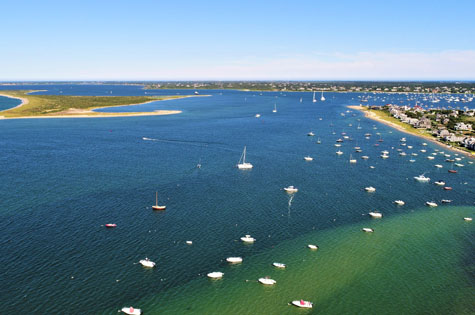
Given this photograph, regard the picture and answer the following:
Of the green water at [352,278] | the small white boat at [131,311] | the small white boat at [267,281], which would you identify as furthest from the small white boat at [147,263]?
the small white boat at [267,281]

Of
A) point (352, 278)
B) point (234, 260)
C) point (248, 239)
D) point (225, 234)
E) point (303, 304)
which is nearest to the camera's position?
point (303, 304)

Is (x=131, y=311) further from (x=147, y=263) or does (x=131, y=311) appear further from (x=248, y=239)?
(x=248, y=239)

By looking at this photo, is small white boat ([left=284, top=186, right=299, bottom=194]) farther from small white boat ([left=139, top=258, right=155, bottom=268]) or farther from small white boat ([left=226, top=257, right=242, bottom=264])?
small white boat ([left=139, top=258, right=155, bottom=268])

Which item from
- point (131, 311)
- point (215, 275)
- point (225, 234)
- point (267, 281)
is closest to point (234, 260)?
point (215, 275)

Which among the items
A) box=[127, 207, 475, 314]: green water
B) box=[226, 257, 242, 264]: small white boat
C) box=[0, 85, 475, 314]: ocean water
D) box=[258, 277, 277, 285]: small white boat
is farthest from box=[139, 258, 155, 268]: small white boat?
box=[258, 277, 277, 285]: small white boat

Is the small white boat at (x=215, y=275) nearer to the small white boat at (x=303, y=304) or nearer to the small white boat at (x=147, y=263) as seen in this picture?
the small white boat at (x=147, y=263)

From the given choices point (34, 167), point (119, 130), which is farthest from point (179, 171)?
point (119, 130)

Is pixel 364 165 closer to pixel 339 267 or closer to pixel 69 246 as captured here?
pixel 339 267

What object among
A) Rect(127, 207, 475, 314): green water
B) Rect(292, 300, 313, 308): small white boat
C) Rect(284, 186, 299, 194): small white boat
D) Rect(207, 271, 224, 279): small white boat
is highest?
Rect(284, 186, 299, 194): small white boat
